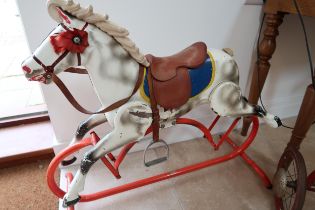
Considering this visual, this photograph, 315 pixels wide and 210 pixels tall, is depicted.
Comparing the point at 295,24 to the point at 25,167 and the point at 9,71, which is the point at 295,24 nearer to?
the point at 25,167

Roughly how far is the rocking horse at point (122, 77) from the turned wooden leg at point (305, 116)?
9 cm

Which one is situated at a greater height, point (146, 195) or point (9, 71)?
point (9, 71)

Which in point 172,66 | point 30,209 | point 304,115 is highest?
point 172,66

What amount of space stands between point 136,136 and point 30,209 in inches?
25.6

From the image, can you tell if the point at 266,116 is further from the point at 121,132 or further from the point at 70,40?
the point at 70,40

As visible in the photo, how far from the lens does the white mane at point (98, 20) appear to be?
1.90ft

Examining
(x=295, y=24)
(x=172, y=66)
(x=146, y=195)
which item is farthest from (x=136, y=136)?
(x=295, y=24)

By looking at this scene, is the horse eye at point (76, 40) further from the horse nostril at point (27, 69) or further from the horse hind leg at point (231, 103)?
the horse hind leg at point (231, 103)

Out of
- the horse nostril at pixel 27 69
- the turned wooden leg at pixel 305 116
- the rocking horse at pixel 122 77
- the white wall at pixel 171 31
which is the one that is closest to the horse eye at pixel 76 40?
the rocking horse at pixel 122 77

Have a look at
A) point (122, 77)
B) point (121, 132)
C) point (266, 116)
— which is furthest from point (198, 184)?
point (122, 77)

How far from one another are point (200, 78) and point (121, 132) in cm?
31

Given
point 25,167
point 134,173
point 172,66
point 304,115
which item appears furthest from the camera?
point 25,167

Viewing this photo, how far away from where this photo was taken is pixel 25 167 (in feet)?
4.17

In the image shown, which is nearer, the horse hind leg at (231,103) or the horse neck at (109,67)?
the horse neck at (109,67)
